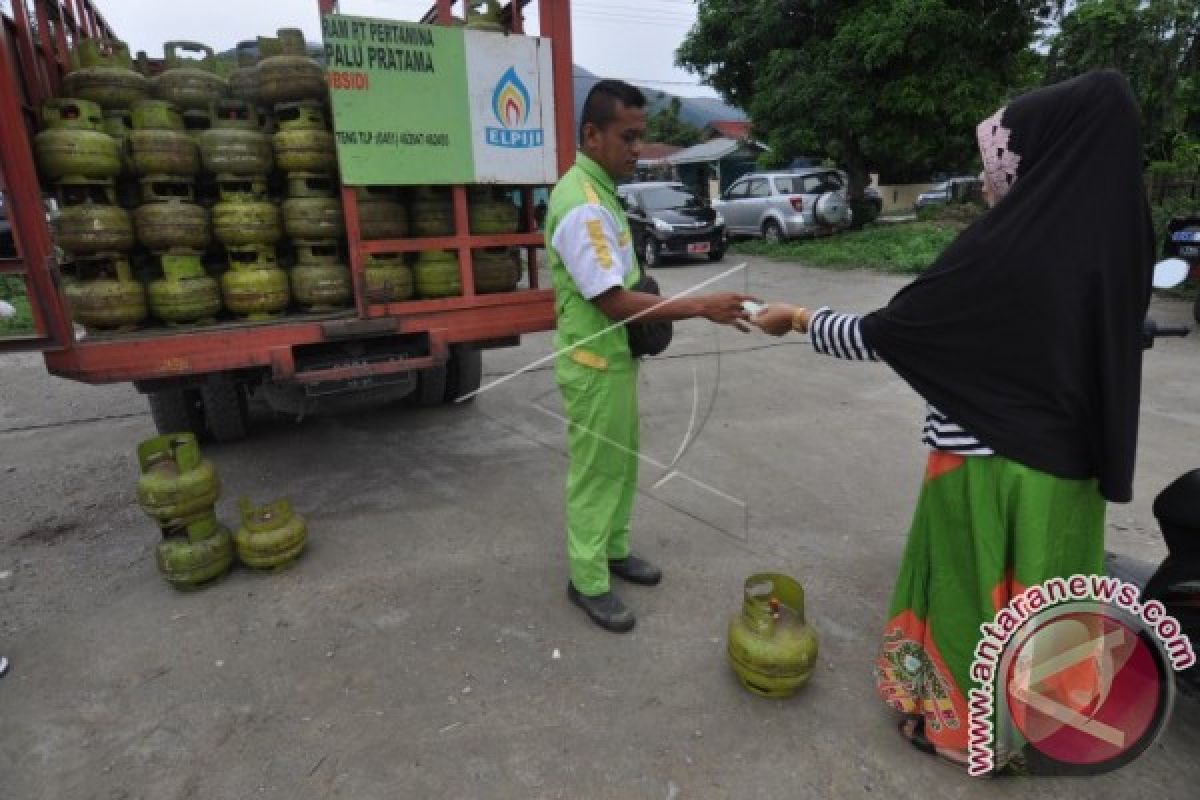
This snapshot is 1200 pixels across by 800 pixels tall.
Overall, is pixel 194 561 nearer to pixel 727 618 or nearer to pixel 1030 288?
pixel 727 618

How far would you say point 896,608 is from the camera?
2084mm

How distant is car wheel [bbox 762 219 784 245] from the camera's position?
1442 centimetres

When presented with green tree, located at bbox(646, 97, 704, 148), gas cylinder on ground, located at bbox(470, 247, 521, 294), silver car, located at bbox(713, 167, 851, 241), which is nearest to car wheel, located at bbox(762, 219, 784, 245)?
silver car, located at bbox(713, 167, 851, 241)

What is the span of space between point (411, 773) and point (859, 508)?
243 centimetres

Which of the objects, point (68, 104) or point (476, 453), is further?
point (476, 453)

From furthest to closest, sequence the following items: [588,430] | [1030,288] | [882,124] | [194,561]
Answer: [882,124], [194,561], [588,430], [1030,288]

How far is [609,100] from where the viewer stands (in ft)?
7.88

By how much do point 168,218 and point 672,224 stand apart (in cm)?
1032

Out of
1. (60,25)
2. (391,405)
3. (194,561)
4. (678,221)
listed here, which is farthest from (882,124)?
(194,561)

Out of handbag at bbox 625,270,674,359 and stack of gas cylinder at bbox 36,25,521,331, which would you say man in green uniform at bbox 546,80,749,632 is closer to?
handbag at bbox 625,270,674,359

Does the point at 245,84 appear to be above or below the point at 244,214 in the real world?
above

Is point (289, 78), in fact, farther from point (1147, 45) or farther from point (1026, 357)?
point (1147, 45)

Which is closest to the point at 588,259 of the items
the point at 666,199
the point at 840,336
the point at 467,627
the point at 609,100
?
the point at 609,100

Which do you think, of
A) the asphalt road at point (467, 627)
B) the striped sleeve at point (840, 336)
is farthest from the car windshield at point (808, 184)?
the striped sleeve at point (840, 336)
